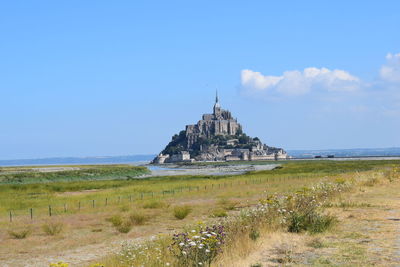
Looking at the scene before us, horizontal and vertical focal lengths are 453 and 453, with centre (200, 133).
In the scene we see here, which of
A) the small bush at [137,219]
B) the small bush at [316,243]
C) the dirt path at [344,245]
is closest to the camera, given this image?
the dirt path at [344,245]

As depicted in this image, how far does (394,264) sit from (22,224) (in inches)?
843

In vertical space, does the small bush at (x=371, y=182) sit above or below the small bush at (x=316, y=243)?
above

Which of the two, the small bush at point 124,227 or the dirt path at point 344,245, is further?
the small bush at point 124,227

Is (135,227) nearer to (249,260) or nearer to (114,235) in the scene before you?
(114,235)

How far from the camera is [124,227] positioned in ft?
70.6

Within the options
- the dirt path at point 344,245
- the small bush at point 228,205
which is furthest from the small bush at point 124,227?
the dirt path at point 344,245

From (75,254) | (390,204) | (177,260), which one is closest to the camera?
(177,260)

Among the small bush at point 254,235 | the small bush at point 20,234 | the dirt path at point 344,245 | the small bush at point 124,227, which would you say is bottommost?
the small bush at point 20,234

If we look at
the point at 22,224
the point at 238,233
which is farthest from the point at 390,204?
the point at 22,224

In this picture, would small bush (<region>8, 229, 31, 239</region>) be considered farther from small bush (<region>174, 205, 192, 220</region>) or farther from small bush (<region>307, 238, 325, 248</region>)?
small bush (<region>307, 238, 325, 248</region>)

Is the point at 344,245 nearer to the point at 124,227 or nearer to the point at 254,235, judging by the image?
the point at 254,235

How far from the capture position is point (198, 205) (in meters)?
32.0

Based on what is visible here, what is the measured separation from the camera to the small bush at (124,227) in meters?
21.3

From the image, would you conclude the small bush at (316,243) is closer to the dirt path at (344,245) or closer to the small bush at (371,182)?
the dirt path at (344,245)
